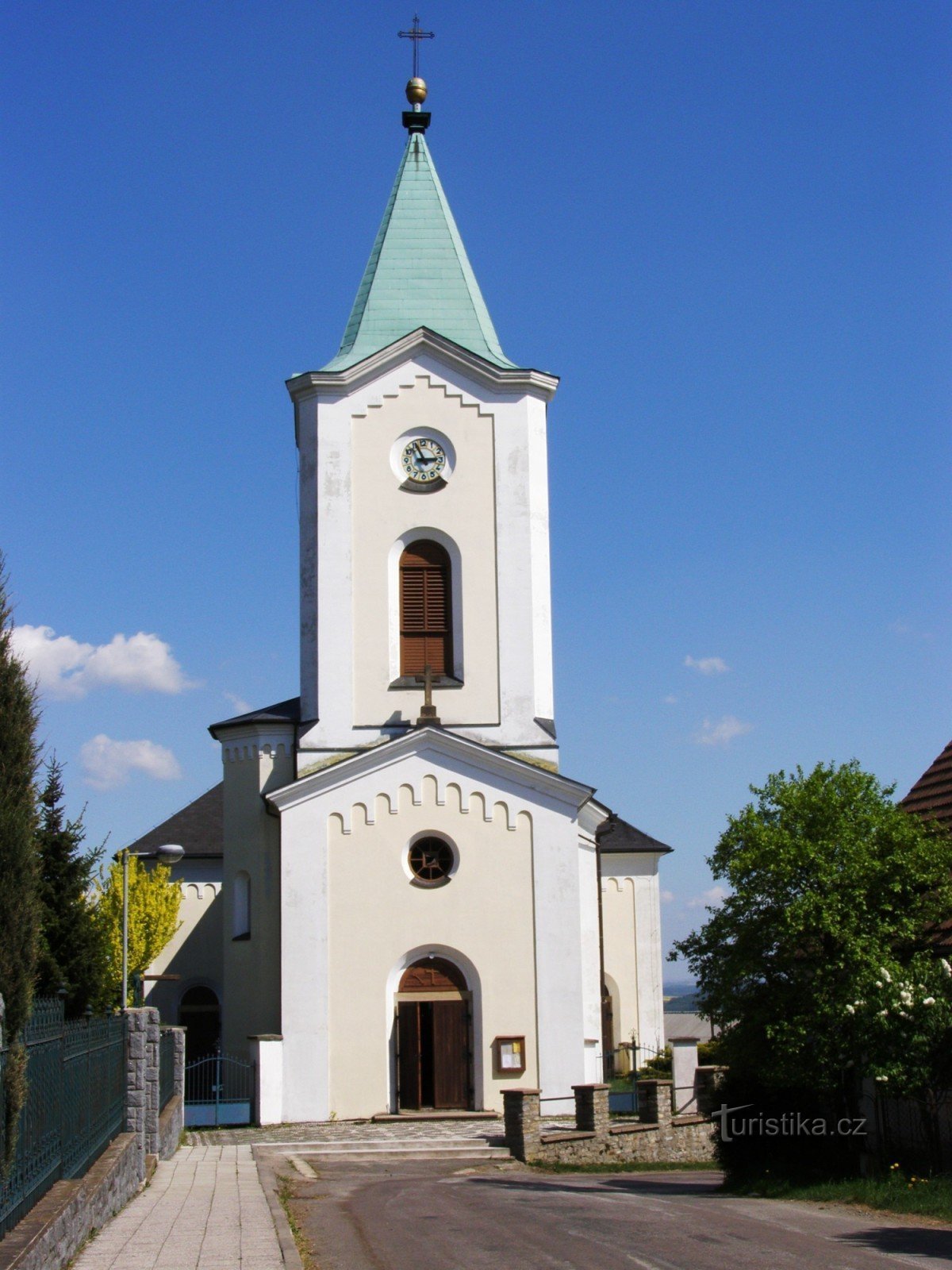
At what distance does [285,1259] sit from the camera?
12398 mm

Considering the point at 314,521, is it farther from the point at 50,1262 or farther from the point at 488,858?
the point at 50,1262

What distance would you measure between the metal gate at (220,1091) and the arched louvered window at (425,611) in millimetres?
8220

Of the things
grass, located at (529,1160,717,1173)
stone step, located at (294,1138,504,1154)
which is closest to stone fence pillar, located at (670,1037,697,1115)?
grass, located at (529,1160,717,1173)

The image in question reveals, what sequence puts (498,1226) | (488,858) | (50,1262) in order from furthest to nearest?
(488,858) < (498,1226) < (50,1262)

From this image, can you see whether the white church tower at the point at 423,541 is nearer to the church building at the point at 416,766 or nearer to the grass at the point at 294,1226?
the church building at the point at 416,766

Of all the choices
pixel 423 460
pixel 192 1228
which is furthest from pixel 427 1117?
pixel 423 460

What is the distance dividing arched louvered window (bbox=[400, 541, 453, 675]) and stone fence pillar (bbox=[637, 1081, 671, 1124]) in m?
9.20

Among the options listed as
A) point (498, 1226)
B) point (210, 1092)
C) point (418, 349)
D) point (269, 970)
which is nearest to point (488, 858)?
point (269, 970)

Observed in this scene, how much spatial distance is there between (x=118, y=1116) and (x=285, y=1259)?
5269mm

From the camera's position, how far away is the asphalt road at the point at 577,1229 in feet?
42.2

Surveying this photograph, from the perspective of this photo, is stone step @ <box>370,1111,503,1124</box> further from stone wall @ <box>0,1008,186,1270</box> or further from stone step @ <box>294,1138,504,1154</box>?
stone wall @ <box>0,1008,186,1270</box>

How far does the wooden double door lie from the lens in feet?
87.6

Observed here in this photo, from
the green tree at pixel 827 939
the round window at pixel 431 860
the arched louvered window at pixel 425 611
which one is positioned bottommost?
the green tree at pixel 827 939

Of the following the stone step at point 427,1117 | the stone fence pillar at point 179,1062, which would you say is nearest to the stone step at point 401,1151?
the stone step at point 427,1117
